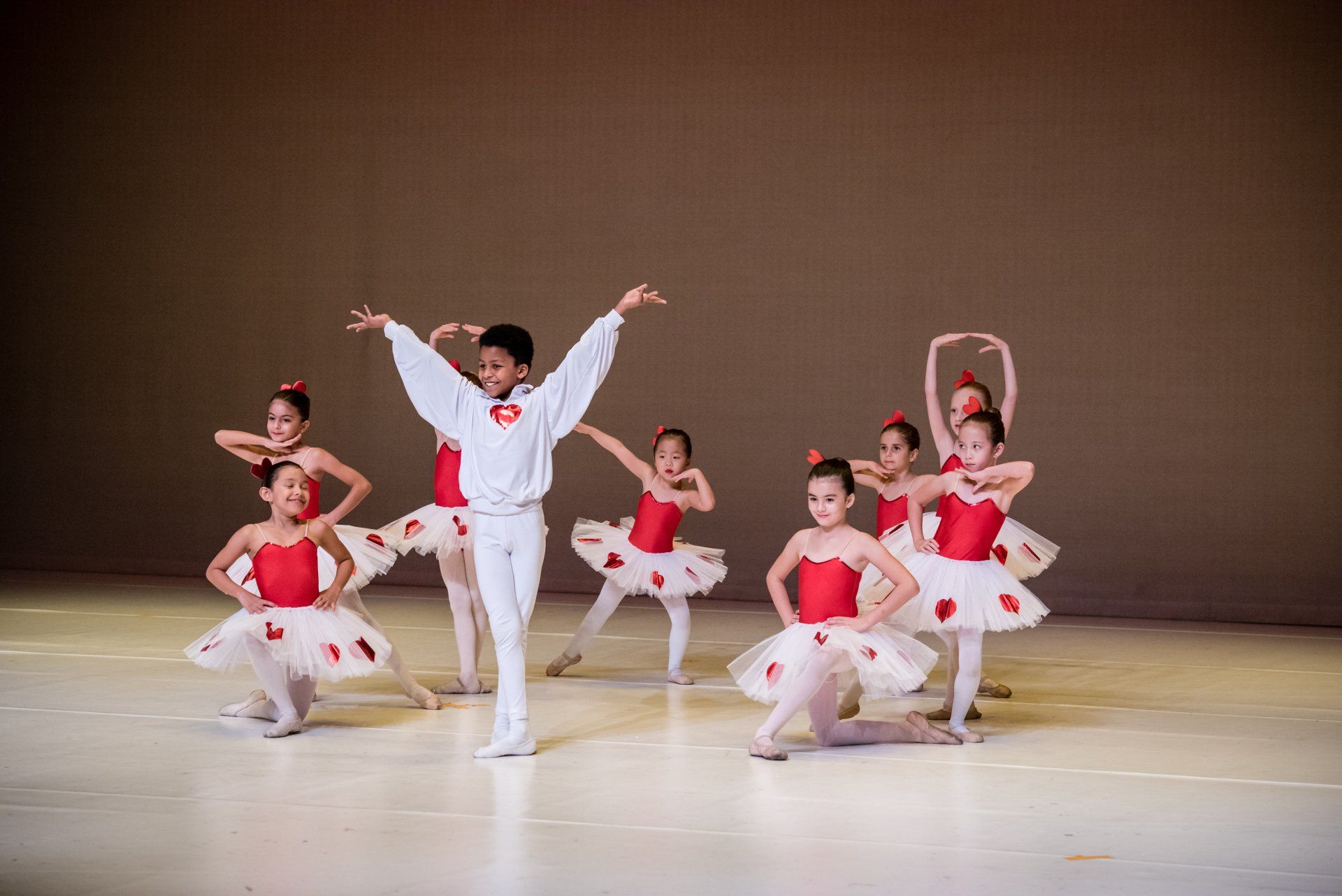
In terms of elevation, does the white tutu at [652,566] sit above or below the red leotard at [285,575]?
below

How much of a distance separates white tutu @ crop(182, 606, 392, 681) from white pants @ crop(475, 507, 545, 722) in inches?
20.1

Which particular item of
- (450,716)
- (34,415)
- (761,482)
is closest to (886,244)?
(761,482)

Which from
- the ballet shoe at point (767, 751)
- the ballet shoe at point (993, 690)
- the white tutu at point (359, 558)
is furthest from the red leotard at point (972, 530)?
the white tutu at point (359, 558)

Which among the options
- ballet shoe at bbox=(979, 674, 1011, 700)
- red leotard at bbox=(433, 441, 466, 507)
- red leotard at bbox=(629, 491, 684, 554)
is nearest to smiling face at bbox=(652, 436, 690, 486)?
red leotard at bbox=(629, 491, 684, 554)

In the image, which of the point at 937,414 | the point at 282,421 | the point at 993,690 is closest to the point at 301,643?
the point at 282,421

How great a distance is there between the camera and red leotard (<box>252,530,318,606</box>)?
181 inches

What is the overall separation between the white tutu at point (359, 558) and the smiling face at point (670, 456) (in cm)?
110

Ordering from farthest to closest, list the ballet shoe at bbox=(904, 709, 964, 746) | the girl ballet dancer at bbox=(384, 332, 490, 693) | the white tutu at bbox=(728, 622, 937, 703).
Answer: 1. the girl ballet dancer at bbox=(384, 332, 490, 693)
2. the ballet shoe at bbox=(904, 709, 964, 746)
3. the white tutu at bbox=(728, 622, 937, 703)

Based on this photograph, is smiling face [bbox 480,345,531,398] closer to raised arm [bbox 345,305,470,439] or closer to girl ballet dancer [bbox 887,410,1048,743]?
raised arm [bbox 345,305,470,439]

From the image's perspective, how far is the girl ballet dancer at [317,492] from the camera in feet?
16.2

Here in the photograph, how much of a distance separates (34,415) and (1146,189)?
7442 millimetres

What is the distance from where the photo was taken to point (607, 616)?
5.75 metres

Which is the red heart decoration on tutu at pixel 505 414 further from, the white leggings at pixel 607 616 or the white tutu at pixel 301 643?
the white leggings at pixel 607 616

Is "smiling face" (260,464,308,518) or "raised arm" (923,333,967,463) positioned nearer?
"smiling face" (260,464,308,518)
